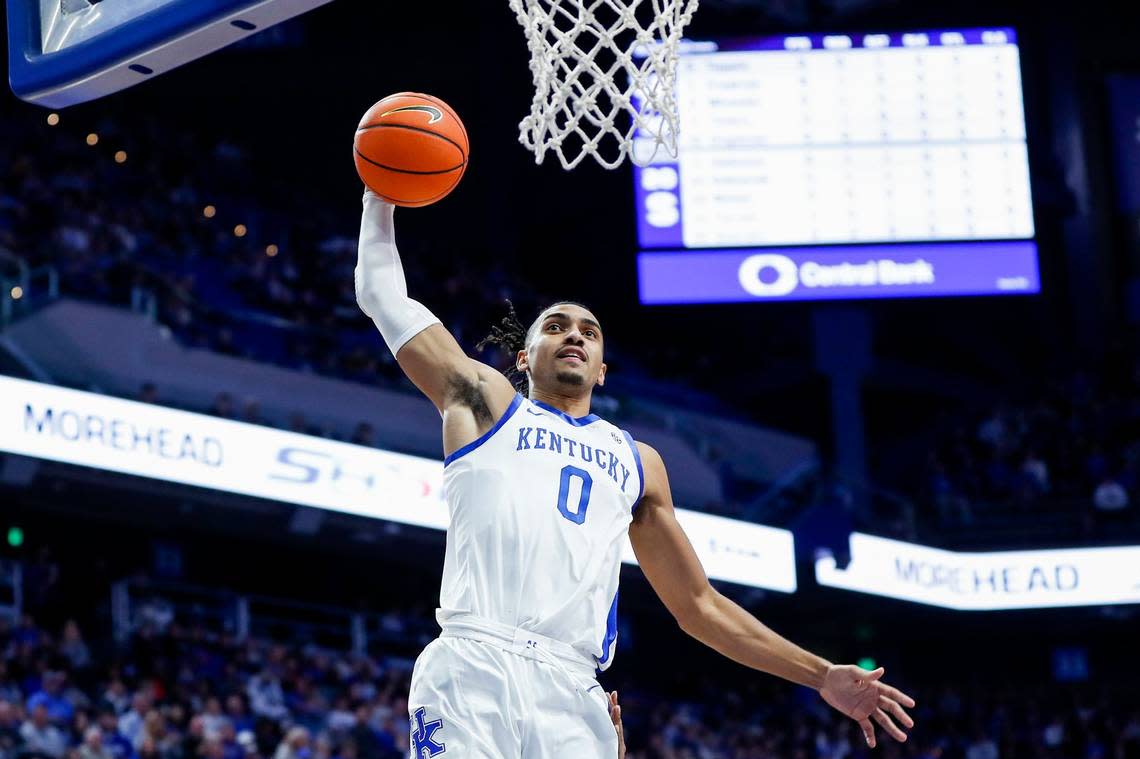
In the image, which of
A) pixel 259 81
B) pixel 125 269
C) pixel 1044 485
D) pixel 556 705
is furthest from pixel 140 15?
pixel 259 81

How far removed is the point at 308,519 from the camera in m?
13.8

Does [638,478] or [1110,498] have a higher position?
[1110,498]

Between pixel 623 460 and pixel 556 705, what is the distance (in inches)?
25.0

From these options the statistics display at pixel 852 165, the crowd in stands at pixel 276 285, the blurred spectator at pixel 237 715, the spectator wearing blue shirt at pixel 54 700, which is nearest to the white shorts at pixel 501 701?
the spectator wearing blue shirt at pixel 54 700

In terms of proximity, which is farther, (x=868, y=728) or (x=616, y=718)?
(x=616, y=718)

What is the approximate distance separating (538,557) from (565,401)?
458 millimetres

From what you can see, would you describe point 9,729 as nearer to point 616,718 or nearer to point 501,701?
point 616,718

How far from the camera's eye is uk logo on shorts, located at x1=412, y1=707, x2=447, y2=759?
349 centimetres

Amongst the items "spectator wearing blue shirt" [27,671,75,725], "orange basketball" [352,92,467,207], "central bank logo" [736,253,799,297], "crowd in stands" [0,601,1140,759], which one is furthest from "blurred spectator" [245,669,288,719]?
"orange basketball" [352,92,467,207]

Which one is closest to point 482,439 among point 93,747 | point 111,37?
point 111,37

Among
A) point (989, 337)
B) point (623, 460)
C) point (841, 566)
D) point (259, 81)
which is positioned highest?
point (259, 81)

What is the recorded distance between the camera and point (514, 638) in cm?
357

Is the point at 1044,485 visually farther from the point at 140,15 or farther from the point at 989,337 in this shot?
the point at 140,15

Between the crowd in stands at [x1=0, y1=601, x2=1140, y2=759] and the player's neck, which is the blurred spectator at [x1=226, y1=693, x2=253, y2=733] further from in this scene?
the player's neck
